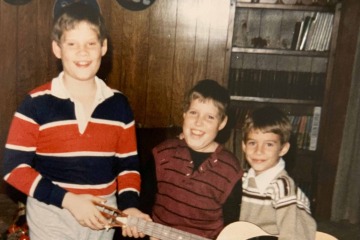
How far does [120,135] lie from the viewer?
2.71 feet

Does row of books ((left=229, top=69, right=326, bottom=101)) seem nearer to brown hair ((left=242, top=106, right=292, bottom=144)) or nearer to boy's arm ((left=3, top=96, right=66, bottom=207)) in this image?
brown hair ((left=242, top=106, right=292, bottom=144))

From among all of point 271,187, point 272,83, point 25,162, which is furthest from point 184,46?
point 25,162

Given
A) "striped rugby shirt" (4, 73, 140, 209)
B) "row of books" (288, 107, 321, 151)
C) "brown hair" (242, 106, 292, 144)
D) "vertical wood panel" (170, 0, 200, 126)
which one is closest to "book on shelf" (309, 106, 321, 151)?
"row of books" (288, 107, 321, 151)

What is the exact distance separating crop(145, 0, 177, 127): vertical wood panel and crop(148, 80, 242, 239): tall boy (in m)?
1.02

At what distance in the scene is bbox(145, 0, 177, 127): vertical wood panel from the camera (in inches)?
73.4

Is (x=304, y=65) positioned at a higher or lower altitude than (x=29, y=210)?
higher

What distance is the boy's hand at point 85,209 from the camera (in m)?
0.75

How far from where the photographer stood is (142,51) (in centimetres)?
190

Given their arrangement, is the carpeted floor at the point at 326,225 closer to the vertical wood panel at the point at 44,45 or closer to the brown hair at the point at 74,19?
the vertical wood panel at the point at 44,45

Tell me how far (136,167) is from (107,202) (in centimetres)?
9

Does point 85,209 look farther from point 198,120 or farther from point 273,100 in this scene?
point 273,100

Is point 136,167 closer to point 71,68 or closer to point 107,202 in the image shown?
Result: point 107,202

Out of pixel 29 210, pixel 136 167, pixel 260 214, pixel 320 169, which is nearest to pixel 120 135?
pixel 136 167

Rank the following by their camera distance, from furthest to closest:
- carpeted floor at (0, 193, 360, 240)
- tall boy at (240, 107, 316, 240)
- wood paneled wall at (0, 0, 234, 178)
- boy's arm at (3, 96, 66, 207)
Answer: wood paneled wall at (0, 0, 234, 178), carpeted floor at (0, 193, 360, 240), tall boy at (240, 107, 316, 240), boy's arm at (3, 96, 66, 207)
